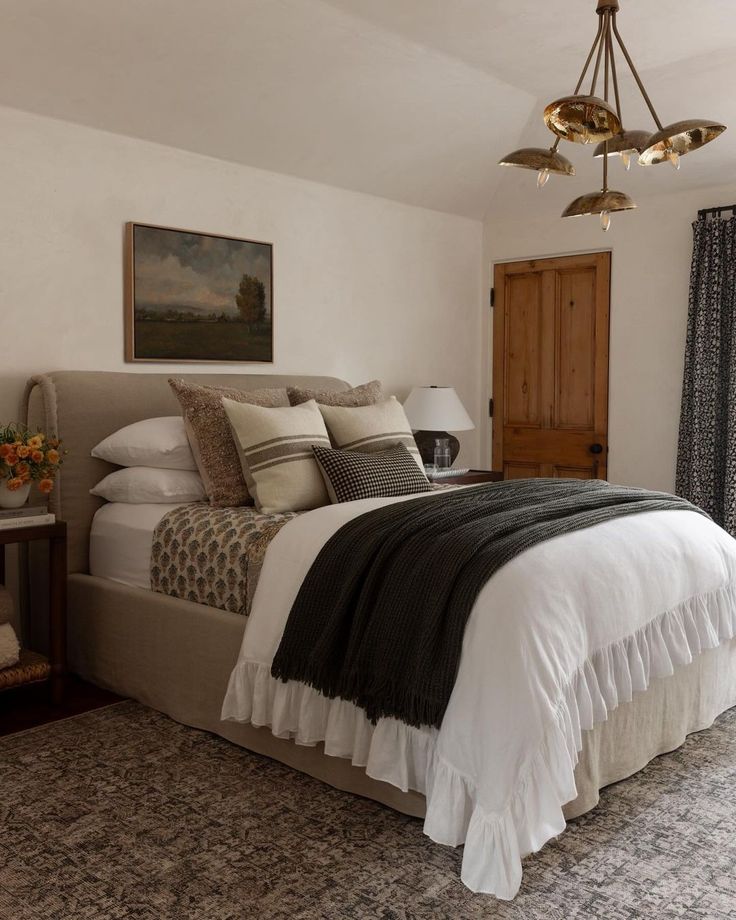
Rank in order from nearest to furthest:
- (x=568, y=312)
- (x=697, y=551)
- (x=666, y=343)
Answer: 1. (x=697, y=551)
2. (x=666, y=343)
3. (x=568, y=312)

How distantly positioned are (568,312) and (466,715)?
3.91 metres

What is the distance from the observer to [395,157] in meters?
4.90

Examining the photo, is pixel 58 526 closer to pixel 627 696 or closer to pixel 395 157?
pixel 627 696

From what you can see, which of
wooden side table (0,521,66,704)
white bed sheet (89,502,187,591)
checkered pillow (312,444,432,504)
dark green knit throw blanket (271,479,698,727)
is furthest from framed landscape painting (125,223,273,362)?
dark green knit throw blanket (271,479,698,727)

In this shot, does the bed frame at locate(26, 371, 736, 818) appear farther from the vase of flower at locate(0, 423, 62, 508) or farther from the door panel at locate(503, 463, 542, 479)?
the door panel at locate(503, 463, 542, 479)

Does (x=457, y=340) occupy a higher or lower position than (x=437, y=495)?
higher

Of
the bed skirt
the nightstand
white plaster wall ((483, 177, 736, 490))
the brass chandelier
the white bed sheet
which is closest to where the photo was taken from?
the brass chandelier

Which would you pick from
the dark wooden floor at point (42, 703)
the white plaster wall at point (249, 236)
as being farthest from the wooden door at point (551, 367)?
the dark wooden floor at point (42, 703)

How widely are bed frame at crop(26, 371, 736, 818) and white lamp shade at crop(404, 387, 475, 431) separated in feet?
3.95

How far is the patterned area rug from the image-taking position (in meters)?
2.10

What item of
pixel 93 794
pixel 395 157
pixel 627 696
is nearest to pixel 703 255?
pixel 395 157

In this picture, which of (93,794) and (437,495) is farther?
A: (437,495)

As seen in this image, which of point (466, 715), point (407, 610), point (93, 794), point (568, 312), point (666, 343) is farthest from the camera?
point (568, 312)

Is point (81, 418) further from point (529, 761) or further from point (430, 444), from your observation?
point (529, 761)
